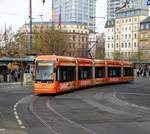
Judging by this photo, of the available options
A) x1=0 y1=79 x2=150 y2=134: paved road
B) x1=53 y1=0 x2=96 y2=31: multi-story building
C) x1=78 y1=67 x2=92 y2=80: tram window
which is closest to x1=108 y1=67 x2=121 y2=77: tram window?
x1=78 y1=67 x2=92 y2=80: tram window

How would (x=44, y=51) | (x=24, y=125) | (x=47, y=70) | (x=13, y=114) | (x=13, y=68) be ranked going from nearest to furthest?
(x=24, y=125), (x=13, y=114), (x=47, y=70), (x=13, y=68), (x=44, y=51)

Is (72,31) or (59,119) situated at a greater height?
(72,31)

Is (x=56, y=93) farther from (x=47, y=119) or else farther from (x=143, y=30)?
(x=143, y=30)

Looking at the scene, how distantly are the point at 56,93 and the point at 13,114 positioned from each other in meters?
15.4

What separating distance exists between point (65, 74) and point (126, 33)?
135402 mm

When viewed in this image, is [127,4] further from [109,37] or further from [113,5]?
[109,37]

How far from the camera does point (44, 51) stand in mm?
84750

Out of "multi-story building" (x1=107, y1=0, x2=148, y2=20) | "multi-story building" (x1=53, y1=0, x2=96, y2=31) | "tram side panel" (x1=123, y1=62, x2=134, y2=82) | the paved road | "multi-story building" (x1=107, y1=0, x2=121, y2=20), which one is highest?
"multi-story building" (x1=53, y1=0, x2=96, y2=31)

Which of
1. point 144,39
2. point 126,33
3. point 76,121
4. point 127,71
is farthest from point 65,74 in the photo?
point 126,33

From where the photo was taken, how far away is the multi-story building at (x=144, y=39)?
14700cm

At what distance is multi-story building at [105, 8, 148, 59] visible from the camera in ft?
532

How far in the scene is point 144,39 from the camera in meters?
154

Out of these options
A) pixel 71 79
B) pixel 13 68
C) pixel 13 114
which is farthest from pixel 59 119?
pixel 13 68

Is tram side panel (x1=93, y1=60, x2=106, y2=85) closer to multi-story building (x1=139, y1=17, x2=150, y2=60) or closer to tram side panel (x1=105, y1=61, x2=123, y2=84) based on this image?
tram side panel (x1=105, y1=61, x2=123, y2=84)
